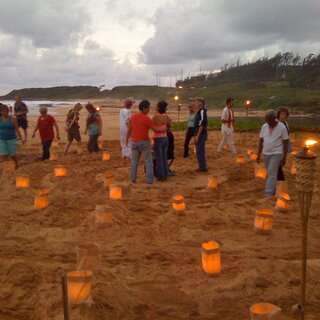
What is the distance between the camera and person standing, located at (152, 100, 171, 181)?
27.1 ft

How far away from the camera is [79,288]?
11.0 feet

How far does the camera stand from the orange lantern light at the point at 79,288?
10.9 ft

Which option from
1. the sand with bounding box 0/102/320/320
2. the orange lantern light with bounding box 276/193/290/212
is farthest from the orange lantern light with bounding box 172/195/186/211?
the orange lantern light with bounding box 276/193/290/212

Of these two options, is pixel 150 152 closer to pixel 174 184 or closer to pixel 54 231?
pixel 174 184

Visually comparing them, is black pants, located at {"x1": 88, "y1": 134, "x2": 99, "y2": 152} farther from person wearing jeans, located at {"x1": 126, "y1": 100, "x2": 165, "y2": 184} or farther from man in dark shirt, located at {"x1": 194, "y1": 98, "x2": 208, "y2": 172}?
person wearing jeans, located at {"x1": 126, "y1": 100, "x2": 165, "y2": 184}

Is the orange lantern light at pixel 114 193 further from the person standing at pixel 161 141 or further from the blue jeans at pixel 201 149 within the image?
the blue jeans at pixel 201 149

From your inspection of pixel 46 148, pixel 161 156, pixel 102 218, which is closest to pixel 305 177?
pixel 102 218

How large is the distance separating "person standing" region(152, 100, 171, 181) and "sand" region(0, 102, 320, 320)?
292 mm

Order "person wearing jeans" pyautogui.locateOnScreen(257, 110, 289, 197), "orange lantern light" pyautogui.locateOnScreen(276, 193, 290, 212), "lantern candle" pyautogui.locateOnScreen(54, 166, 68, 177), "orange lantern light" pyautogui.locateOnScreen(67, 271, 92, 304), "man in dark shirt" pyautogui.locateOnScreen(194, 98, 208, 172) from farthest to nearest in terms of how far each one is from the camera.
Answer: "man in dark shirt" pyautogui.locateOnScreen(194, 98, 208, 172) < "lantern candle" pyautogui.locateOnScreen(54, 166, 68, 177) < "person wearing jeans" pyautogui.locateOnScreen(257, 110, 289, 197) < "orange lantern light" pyautogui.locateOnScreen(276, 193, 290, 212) < "orange lantern light" pyautogui.locateOnScreen(67, 271, 92, 304)

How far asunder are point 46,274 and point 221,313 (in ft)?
6.01

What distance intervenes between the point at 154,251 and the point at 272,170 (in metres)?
3.16

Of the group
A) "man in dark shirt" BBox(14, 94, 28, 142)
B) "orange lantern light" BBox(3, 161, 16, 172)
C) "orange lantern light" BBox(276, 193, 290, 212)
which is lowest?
"orange lantern light" BBox(276, 193, 290, 212)

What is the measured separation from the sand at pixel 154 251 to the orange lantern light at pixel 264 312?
14.4 inches

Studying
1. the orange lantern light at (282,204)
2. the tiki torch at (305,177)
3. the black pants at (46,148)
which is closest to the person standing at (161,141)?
the orange lantern light at (282,204)
